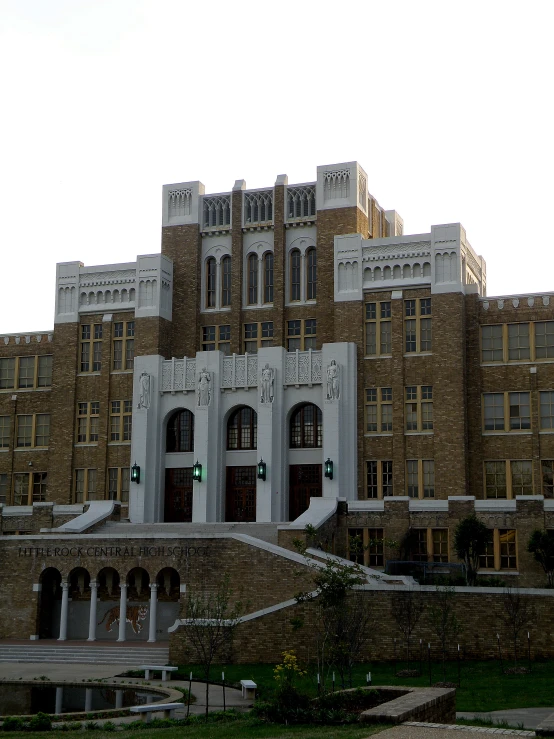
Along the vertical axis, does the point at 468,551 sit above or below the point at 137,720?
above

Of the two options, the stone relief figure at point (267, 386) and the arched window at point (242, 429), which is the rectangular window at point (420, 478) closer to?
the stone relief figure at point (267, 386)

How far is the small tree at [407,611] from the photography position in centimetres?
3312

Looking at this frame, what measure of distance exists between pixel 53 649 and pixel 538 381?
971 inches

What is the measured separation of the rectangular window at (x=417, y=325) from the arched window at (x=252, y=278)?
9.05m

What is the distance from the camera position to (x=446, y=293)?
48531 millimetres

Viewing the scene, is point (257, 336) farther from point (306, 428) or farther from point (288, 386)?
point (306, 428)

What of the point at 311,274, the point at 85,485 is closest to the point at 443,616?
the point at 311,274

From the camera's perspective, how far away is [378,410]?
162 feet

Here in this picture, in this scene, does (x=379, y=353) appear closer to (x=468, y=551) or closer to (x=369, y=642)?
(x=468, y=551)

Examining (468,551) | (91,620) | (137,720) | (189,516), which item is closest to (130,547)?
(91,620)

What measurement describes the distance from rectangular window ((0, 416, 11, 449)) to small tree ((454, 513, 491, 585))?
28.0 meters

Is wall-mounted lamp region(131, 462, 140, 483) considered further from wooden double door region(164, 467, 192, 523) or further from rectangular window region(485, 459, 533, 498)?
rectangular window region(485, 459, 533, 498)

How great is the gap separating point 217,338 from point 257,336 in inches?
87.9

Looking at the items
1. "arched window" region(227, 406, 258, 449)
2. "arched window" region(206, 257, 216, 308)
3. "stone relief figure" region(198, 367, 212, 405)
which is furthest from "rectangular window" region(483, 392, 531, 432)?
"arched window" region(206, 257, 216, 308)
